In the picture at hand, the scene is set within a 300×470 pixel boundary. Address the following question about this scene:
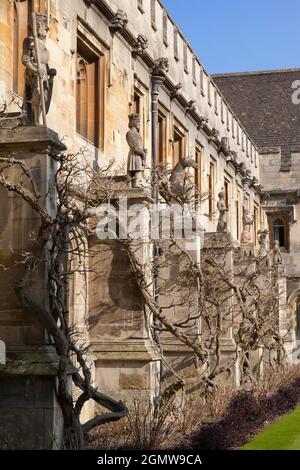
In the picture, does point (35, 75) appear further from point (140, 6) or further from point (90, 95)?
point (140, 6)

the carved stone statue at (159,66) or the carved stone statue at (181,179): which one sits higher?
the carved stone statue at (159,66)

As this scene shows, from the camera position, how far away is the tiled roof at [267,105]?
38.4 metres

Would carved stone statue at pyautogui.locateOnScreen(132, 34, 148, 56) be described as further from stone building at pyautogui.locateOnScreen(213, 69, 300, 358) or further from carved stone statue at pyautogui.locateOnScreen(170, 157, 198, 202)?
stone building at pyautogui.locateOnScreen(213, 69, 300, 358)

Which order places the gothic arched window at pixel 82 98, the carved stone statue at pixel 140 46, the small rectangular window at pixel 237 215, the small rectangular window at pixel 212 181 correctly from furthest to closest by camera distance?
the small rectangular window at pixel 237 215, the small rectangular window at pixel 212 181, the carved stone statue at pixel 140 46, the gothic arched window at pixel 82 98

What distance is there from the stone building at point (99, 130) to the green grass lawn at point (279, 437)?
1775mm

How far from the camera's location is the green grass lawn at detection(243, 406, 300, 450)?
12258 millimetres

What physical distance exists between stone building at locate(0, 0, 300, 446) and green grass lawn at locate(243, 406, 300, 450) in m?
1.77

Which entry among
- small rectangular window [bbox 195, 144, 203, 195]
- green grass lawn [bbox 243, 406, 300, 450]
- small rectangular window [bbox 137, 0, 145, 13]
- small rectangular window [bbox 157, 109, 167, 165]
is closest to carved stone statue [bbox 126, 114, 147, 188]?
green grass lawn [bbox 243, 406, 300, 450]

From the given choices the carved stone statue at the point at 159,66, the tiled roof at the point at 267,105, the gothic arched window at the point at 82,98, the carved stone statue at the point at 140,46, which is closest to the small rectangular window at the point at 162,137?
the carved stone statue at the point at 159,66

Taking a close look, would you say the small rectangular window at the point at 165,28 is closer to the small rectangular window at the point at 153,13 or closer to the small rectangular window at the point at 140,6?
the small rectangular window at the point at 153,13

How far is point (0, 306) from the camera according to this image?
9.74 meters

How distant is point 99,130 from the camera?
15328 mm
